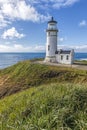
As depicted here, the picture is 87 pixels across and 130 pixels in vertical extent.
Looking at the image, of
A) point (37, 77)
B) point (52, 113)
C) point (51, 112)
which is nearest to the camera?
point (52, 113)

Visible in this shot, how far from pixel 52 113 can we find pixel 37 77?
835 inches

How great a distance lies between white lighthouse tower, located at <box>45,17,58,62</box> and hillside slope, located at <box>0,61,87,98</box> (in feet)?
21.1

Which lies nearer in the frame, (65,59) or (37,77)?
(37,77)

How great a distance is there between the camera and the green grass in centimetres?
632

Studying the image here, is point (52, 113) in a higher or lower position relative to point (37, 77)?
higher

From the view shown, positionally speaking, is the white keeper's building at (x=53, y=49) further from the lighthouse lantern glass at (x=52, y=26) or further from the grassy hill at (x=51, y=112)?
the grassy hill at (x=51, y=112)

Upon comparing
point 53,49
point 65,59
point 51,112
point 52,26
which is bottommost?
point 65,59

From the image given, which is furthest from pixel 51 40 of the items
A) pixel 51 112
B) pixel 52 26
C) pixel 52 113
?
pixel 52 113

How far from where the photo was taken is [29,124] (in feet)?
20.9

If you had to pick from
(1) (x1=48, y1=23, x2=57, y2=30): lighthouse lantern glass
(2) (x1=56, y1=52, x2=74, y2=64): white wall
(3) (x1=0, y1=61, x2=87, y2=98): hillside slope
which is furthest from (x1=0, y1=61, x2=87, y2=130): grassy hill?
(1) (x1=48, y1=23, x2=57, y2=30): lighthouse lantern glass

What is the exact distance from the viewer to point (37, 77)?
2814 cm

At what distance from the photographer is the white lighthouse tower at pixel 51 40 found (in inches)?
1454

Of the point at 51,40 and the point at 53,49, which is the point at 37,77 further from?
the point at 51,40

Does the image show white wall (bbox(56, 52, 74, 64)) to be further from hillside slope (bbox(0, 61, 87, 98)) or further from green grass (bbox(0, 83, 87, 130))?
green grass (bbox(0, 83, 87, 130))
